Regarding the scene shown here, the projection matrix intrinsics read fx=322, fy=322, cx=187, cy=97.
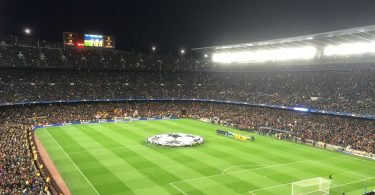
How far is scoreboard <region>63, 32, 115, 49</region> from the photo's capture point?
6544cm

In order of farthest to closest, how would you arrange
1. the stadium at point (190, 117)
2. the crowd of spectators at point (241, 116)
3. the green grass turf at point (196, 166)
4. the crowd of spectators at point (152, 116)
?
the crowd of spectators at point (241, 116)
the stadium at point (190, 117)
the green grass turf at point (196, 166)
the crowd of spectators at point (152, 116)

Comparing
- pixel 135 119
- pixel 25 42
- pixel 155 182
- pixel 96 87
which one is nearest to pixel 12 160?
pixel 155 182

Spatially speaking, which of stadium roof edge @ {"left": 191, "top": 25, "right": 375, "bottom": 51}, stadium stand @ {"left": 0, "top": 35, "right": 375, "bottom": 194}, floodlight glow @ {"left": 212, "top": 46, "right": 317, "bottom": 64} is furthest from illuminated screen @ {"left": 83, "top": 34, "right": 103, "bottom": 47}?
floodlight glow @ {"left": 212, "top": 46, "right": 317, "bottom": 64}

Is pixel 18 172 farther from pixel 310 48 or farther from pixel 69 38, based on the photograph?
pixel 310 48

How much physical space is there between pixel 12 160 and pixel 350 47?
55.5 metres

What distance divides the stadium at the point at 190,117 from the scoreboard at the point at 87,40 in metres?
0.21

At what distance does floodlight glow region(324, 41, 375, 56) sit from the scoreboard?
44.6 meters

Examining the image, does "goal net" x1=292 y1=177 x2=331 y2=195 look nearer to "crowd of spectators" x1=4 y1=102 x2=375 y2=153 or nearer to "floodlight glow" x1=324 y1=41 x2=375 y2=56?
"crowd of spectators" x1=4 y1=102 x2=375 y2=153

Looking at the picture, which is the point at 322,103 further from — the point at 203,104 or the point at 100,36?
the point at 100,36

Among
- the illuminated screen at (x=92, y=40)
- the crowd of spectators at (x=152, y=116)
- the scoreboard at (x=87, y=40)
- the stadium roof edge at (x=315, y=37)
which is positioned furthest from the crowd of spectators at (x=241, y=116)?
the illuminated screen at (x=92, y=40)

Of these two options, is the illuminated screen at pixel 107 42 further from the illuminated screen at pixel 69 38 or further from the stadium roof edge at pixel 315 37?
the stadium roof edge at pixel 315 37

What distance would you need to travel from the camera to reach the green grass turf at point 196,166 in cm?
2753

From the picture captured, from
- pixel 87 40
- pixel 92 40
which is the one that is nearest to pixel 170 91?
pixel 92 40

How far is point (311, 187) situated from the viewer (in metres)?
26.9
